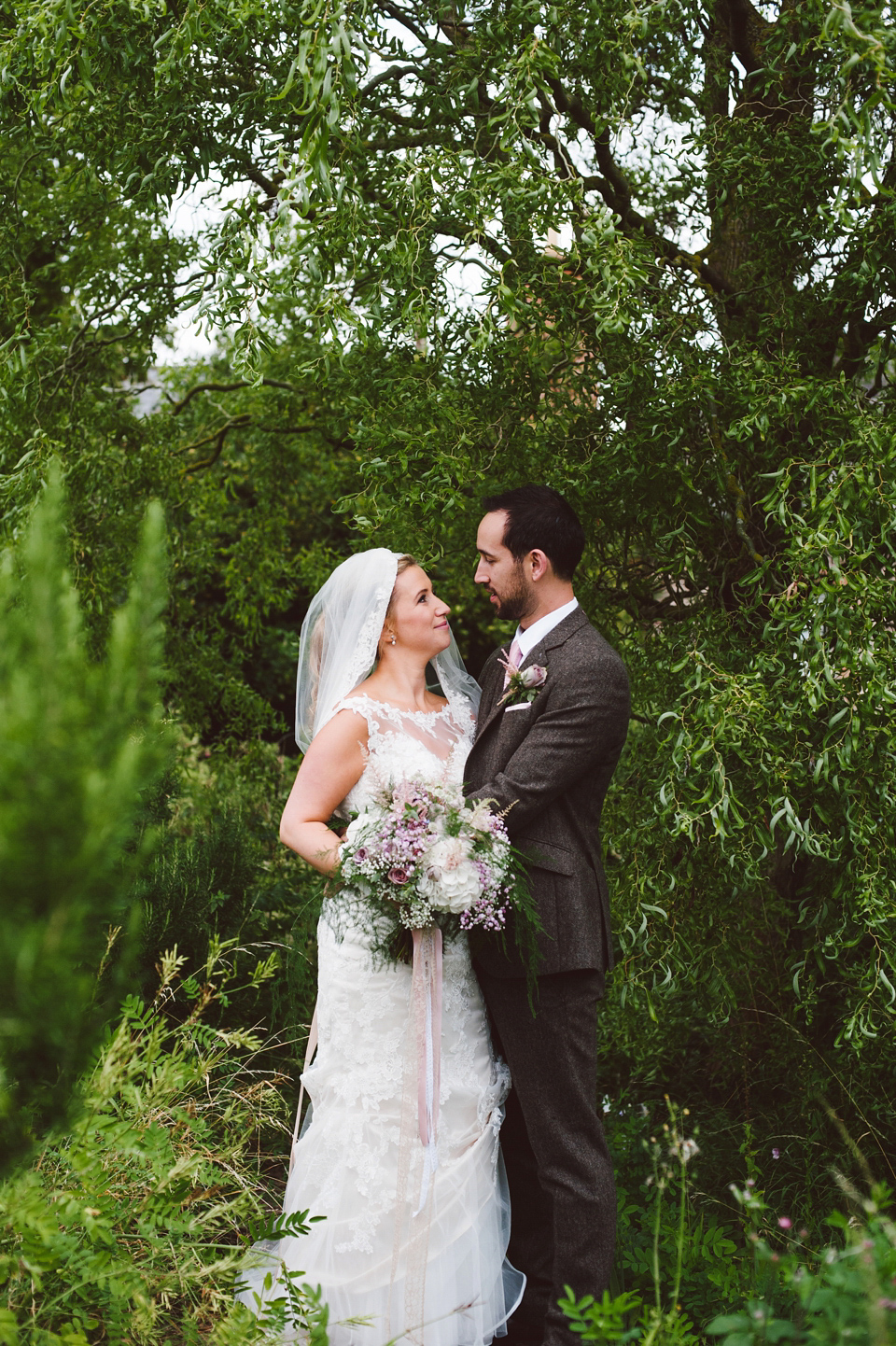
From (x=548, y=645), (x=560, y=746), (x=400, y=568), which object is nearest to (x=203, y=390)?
(x=400, y=568)

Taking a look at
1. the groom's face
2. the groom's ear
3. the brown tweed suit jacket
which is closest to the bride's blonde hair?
the groom's face

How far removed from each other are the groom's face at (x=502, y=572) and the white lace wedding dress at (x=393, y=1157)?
53cm

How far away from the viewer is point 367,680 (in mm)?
3498

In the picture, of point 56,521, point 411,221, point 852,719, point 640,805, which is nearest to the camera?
point 56,521

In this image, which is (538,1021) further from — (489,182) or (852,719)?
(489,182)

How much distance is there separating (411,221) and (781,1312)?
3.54m

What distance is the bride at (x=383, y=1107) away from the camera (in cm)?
298

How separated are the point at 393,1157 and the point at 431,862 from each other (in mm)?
1028

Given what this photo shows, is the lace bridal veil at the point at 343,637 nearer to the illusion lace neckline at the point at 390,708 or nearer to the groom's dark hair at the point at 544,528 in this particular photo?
the illusion lace neckline at the point at 390,708

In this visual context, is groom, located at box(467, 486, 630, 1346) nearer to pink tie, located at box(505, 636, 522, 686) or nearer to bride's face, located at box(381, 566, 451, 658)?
pink tie, located at box(505, 636, 522, 686)

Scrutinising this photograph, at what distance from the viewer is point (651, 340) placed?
138 inches

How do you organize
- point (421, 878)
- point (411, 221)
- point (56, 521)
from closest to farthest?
point (56, 521)
point (421, 878)
point (411, 221)

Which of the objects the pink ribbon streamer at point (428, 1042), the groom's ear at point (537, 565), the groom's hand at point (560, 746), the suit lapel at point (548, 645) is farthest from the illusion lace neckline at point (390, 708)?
the pink ribbon streamer at point (428, 1042)

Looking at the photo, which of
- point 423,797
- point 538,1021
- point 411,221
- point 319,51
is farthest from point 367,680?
point 319,51
